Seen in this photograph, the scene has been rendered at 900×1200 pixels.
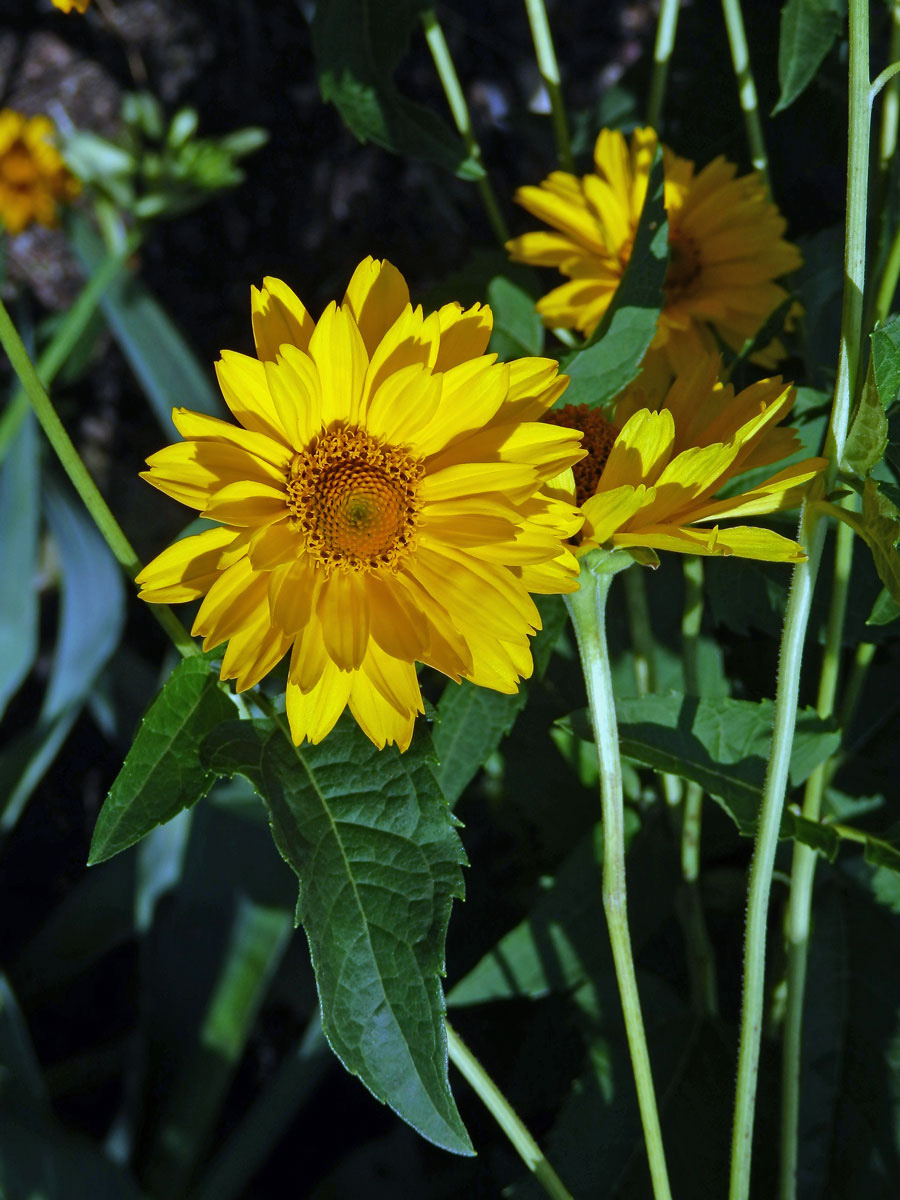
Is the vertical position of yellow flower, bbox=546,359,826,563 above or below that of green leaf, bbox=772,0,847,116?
below

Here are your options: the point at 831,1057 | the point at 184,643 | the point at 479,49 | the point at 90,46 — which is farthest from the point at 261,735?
the point at 90,46

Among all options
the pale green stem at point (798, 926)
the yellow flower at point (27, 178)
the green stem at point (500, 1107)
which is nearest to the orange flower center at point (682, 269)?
the pale green stem at point (798, 926)

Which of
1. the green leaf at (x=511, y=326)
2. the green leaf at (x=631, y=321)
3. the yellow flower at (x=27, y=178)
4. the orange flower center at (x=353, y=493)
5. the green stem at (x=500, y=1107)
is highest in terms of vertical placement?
the yellow flower at (x=27, y=178)

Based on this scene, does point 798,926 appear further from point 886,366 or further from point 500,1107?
point 886,366

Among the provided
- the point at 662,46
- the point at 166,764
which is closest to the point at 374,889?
the point at 166,764

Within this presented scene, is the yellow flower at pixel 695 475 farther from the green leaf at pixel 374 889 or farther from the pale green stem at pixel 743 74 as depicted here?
the pale green stem at pixel 743 74

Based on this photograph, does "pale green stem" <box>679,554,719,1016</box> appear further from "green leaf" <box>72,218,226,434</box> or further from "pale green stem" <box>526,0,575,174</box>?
"green leaf" <box>72,218,226,434</box>

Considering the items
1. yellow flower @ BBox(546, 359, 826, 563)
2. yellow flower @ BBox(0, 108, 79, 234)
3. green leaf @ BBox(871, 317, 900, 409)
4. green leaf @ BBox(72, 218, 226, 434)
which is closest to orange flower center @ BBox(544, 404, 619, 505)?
yellow flower @ BBox(546, 359, 826, 563)
